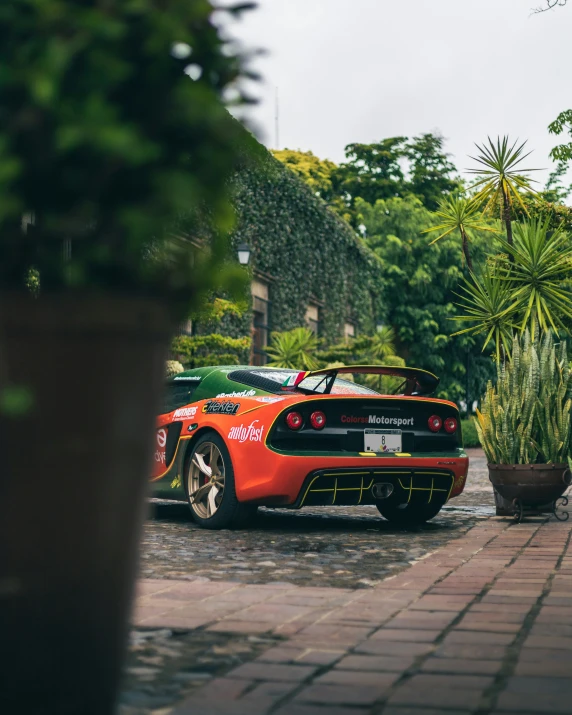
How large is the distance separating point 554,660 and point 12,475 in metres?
2.04

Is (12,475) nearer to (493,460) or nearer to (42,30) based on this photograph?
(42,30)

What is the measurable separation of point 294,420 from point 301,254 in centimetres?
1867

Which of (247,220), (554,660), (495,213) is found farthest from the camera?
(247,220)

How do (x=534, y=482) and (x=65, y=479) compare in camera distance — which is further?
(x=534, y=482)

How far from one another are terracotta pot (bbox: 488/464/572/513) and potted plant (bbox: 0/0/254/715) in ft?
22.5

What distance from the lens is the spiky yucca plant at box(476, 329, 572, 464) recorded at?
905 centimetres

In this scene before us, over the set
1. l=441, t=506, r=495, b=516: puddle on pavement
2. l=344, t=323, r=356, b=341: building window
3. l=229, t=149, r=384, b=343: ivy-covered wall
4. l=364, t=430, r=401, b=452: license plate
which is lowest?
l=441, t=506, r=495, b=516: puddle on pavement

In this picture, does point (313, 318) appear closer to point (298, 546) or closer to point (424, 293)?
point (424, 293)

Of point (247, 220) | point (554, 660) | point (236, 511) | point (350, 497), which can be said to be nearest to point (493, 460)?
point (350, 497)

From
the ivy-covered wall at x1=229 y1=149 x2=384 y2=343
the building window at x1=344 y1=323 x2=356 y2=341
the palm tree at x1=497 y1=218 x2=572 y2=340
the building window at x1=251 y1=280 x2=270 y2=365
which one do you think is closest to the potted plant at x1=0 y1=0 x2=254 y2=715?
the palm tree at x1=497 y1=218 x2=572 y2=340

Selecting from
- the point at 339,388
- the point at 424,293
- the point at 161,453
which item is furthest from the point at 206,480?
the point at 424,293

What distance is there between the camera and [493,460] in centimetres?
923

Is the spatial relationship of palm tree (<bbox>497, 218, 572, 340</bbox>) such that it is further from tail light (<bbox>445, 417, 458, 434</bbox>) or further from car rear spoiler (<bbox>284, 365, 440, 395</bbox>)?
tail light (<bbox>445, 417, 458, 434</bbox>)

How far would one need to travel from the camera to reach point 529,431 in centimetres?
902
